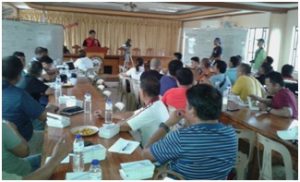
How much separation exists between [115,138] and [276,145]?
1.14m

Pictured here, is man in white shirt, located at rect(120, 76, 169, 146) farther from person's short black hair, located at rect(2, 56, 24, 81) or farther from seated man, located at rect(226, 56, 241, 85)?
seated man, located at rect(226, 56, 241, 85)

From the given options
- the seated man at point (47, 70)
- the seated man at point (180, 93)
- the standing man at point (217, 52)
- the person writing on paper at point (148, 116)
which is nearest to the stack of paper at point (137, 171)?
the person writing on paper at point (148, 116)

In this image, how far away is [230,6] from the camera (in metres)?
6.26

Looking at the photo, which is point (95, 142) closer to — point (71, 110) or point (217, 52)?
point (71, 110)

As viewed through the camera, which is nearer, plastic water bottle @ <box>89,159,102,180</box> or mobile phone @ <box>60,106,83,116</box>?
plastic water bottle @ <box>89,159,102,180</box>

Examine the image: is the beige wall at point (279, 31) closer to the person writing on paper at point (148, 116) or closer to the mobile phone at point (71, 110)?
the person writing on paper at point (148, 116)

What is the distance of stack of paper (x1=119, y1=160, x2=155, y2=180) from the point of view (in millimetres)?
1408

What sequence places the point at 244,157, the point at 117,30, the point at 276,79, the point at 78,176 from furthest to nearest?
the point at 117,30 → the point at 276,79 → the point at 244,157 → the point at 78,176

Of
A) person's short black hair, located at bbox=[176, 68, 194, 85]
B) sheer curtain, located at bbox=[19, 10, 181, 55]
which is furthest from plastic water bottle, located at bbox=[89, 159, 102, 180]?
sheer curtain, located at bbox=[19, 10, 181, 55]

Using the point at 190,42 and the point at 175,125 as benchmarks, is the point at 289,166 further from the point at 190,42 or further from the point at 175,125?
the point at 190,42

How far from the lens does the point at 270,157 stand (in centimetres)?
216

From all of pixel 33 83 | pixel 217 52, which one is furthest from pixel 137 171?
pixel 217 52

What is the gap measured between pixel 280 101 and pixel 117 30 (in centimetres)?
945

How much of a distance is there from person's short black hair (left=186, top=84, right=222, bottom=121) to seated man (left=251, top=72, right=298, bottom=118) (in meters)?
1.48
